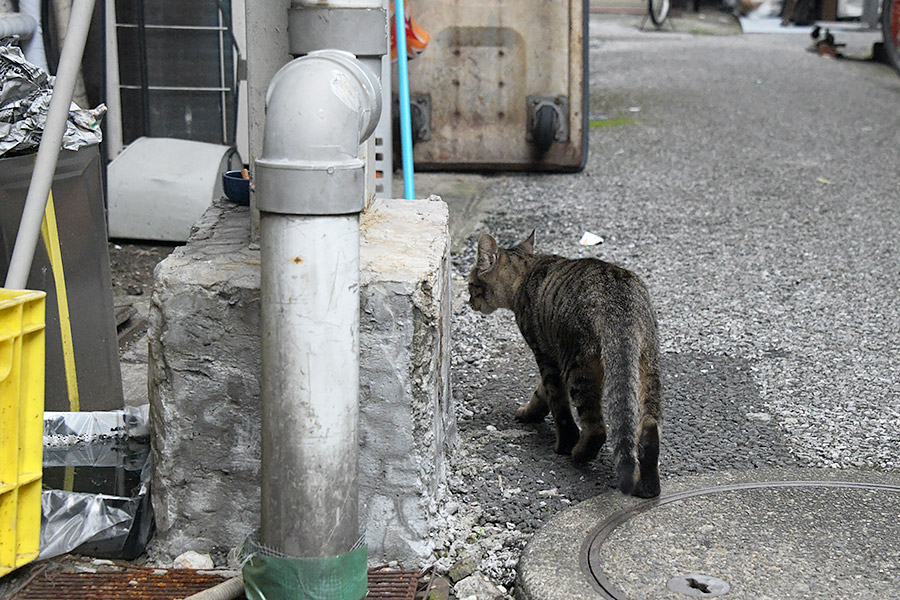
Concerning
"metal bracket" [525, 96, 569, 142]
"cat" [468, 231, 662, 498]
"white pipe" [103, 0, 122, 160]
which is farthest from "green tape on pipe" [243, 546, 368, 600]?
"metal bracket" [525, 96, 569, 142]

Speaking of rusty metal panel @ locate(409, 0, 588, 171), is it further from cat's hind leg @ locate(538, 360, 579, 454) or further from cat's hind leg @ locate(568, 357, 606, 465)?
cat's hind leg @ locate(568, 357, 606, 465)

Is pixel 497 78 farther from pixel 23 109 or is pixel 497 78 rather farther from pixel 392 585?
pixel 392 585

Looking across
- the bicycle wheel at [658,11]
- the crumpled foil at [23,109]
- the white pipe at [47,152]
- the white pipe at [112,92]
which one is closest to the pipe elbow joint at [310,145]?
the white pipe at [47,152]

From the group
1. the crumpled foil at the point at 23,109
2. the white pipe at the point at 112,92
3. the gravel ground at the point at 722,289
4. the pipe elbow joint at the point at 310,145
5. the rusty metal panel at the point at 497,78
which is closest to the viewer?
the pipe elbow joint at the point at 310,145

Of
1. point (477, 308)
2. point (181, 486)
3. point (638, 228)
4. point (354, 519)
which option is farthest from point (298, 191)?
point (638, 228)

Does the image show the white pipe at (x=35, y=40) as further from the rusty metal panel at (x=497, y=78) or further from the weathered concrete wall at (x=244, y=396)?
the rusty metal panel at (x=497, y=78)

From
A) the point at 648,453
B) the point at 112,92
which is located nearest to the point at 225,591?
the point at 648,453

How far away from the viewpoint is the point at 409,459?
2572mm

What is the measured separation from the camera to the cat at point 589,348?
9.21 feet

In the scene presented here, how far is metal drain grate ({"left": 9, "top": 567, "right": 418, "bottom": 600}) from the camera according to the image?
8.07ft

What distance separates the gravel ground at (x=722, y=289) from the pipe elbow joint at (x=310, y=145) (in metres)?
1.12

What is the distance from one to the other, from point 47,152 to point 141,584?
109 centimetres

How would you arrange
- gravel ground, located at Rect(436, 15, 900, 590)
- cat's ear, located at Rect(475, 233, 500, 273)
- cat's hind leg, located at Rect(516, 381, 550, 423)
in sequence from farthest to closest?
cat's ear, located at Rect(475, 233, 500, 273) < cat's hind leg, located at Rect(516, 381, 550, 423) < gravel ground, located at Rect(436, 15, 900, 590)

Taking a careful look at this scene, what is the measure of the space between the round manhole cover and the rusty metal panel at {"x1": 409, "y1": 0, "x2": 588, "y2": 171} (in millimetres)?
4851
